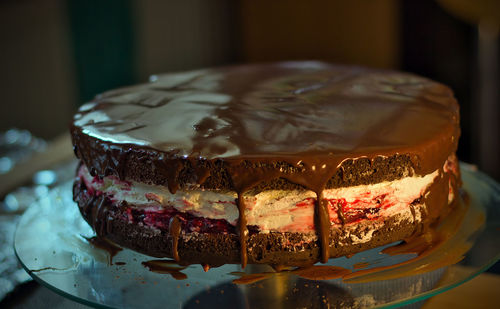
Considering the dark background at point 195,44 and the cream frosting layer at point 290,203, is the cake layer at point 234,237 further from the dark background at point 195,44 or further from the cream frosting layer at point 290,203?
the dark background at point 195,44

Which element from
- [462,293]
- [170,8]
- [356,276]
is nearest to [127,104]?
[356,276]

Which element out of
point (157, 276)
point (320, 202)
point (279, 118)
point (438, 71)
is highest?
point (279, 118)

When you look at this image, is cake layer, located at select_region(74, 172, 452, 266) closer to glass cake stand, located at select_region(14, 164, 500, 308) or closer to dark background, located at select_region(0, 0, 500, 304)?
glass cake stand, located at select_region(14, 164, 500, 308)

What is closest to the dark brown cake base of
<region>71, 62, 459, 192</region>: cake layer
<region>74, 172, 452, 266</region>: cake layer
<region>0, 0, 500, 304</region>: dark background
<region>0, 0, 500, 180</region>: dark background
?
<region>74, 172, 452, 266</region>: cake layer

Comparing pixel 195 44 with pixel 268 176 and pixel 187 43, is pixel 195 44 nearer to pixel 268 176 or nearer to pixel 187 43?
pixel 187 43

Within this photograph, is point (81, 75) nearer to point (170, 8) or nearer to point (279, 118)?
point (170, 8)

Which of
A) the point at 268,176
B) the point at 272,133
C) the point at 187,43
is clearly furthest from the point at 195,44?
the point at 268,176

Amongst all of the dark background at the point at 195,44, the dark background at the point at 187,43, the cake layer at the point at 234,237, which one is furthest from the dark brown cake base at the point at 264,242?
the dark background at the point at 187,43
